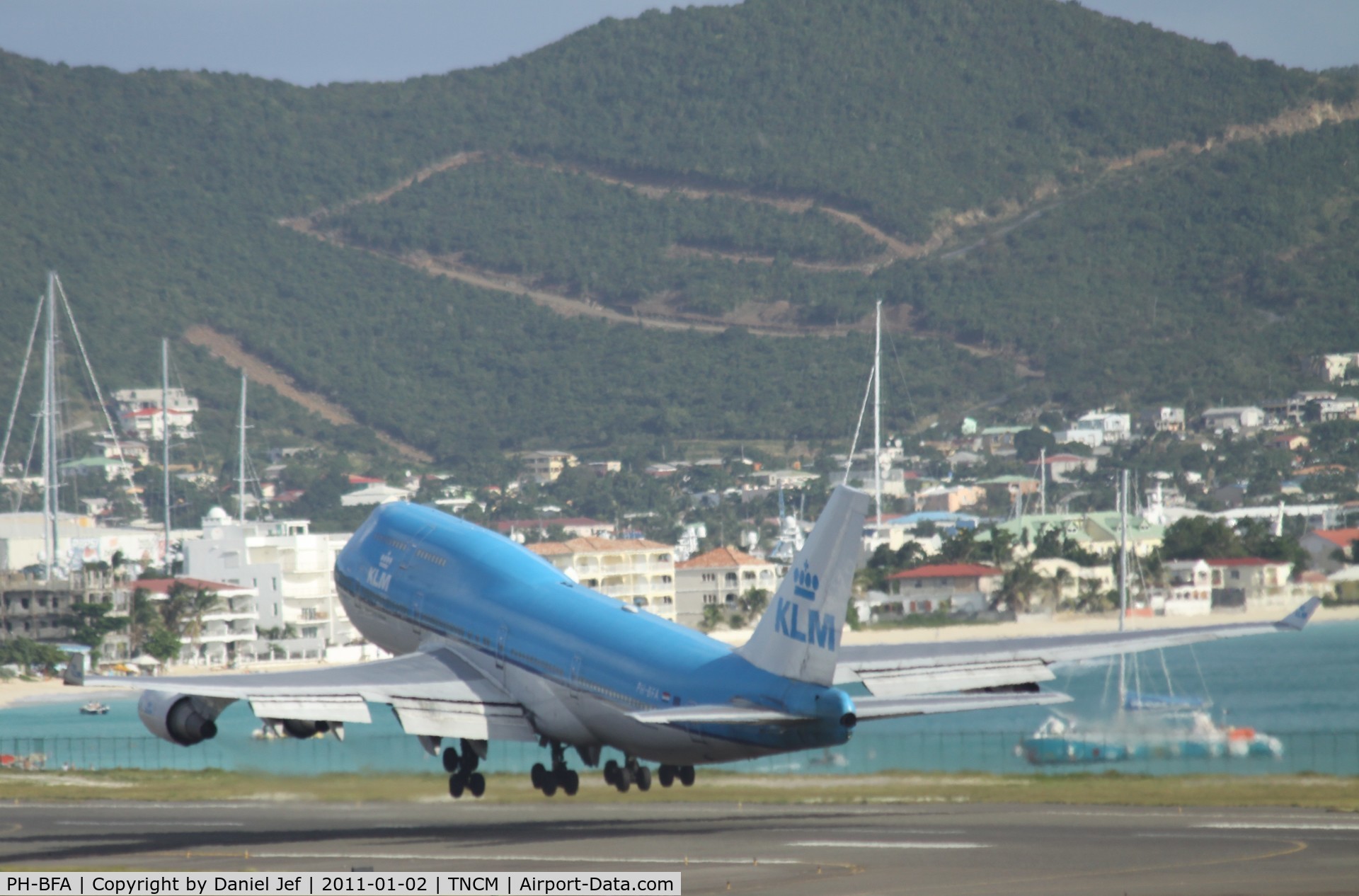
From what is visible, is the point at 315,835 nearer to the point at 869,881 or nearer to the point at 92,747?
the point at 869,881

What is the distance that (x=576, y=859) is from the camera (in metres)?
41.8

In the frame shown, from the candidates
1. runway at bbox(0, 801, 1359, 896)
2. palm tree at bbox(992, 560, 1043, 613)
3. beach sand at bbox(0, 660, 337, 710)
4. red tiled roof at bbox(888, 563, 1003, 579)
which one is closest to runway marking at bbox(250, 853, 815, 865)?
runway at bbox(0, 801, 1359, 896)

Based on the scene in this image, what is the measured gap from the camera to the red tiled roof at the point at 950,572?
184 metres

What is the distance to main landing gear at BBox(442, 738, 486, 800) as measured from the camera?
1959 inches

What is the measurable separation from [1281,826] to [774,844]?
1294cm

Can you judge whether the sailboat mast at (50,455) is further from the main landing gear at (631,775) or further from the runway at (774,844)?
the main landing gear at (631,775)

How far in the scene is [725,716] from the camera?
39438 millimetres

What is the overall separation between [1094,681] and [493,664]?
11842 centimetres

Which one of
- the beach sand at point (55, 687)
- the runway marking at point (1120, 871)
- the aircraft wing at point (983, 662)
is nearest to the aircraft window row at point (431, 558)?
the aircraft wing at point (983, 662)

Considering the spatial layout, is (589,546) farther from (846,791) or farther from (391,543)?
(391,543)

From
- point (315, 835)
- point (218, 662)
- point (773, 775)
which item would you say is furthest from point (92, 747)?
point (315, 835)

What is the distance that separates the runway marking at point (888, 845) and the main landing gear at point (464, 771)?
927cm

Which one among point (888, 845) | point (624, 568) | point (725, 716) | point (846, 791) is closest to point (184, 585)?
point (624, 568)
